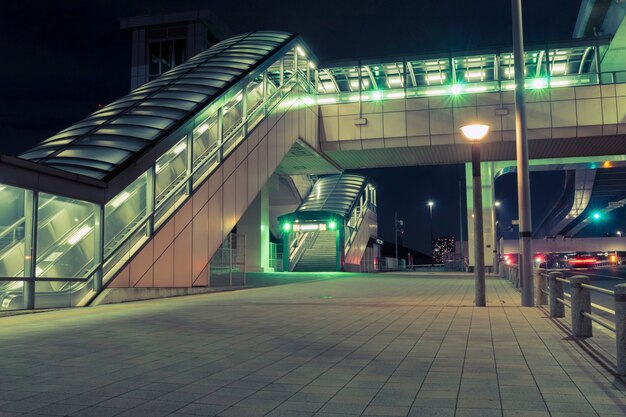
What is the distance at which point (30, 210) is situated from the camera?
43.0ft

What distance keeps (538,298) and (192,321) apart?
27.0 ft

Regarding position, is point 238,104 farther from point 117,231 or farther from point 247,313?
point 247,313

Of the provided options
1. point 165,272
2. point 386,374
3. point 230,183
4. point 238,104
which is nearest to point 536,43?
point 238,104

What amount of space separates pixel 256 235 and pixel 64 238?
22630mm

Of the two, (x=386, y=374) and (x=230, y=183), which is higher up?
(x=230, y=183)

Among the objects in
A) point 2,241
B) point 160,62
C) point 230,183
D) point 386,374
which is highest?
point 160,62

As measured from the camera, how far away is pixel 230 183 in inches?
856

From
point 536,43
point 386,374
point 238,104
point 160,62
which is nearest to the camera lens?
point 386,374

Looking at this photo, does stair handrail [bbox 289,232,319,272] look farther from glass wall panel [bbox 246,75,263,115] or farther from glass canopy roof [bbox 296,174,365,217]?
glass wall panel [bbox 246,75,263,115]

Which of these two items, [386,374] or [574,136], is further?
[574,136]

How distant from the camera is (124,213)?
17156 mm

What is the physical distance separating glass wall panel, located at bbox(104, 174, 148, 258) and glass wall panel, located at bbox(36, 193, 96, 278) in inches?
34.7

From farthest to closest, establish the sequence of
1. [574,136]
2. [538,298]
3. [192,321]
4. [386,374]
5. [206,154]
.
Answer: [574,136] → [206,154] → [538,298] → [192,321] → [386,374]

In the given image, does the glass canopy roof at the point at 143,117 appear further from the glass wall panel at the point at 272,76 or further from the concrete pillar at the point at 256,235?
the concrete pillar at the point at 256,235
